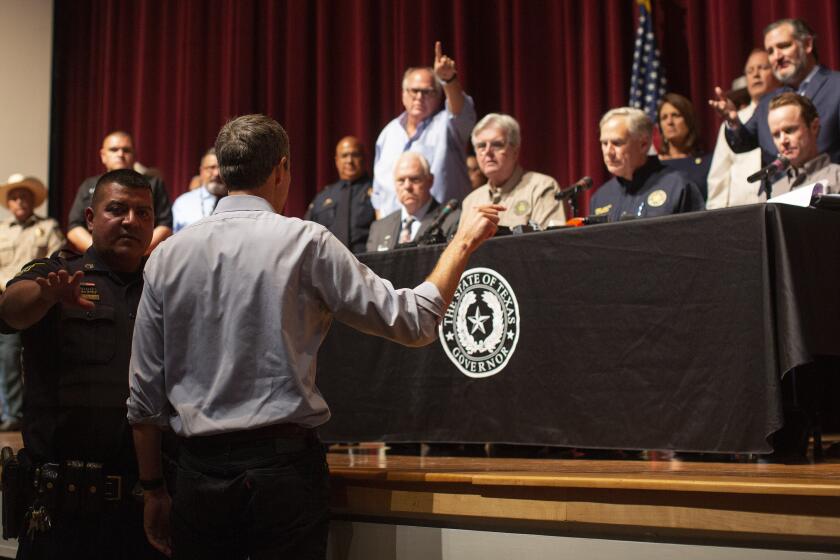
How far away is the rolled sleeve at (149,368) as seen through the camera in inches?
78.2

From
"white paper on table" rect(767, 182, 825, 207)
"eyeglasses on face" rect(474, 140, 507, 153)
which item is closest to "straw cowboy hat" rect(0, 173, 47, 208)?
"eyeglasses on face" rect(474, 140, 507, 153)

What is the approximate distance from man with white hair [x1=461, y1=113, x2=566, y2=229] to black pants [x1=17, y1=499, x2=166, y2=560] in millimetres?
2282

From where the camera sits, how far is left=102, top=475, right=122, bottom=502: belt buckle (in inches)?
90.9

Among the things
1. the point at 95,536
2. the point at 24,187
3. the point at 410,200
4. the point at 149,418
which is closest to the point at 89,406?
the point at 95,536

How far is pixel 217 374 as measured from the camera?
1895mm

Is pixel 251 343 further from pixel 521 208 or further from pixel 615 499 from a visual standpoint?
pixel 521 208

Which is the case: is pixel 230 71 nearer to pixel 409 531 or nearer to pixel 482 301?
pixel 482 301

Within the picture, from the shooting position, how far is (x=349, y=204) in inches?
214

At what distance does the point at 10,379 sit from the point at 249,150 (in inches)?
183

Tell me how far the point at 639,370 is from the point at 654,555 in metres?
0.67

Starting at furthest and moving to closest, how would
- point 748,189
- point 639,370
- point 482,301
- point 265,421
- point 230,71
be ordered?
1. point 230,71
2. point 748,189
3. point 482,301
4. point 639,370
5. point 265,421

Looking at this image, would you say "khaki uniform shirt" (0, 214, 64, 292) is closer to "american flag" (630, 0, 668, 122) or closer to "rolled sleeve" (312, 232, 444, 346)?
"american flag" (630, 0, 668, 122)

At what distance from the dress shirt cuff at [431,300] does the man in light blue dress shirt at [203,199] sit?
3749 millimetres

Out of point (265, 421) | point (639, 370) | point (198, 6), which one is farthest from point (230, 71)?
point (265, 421)
